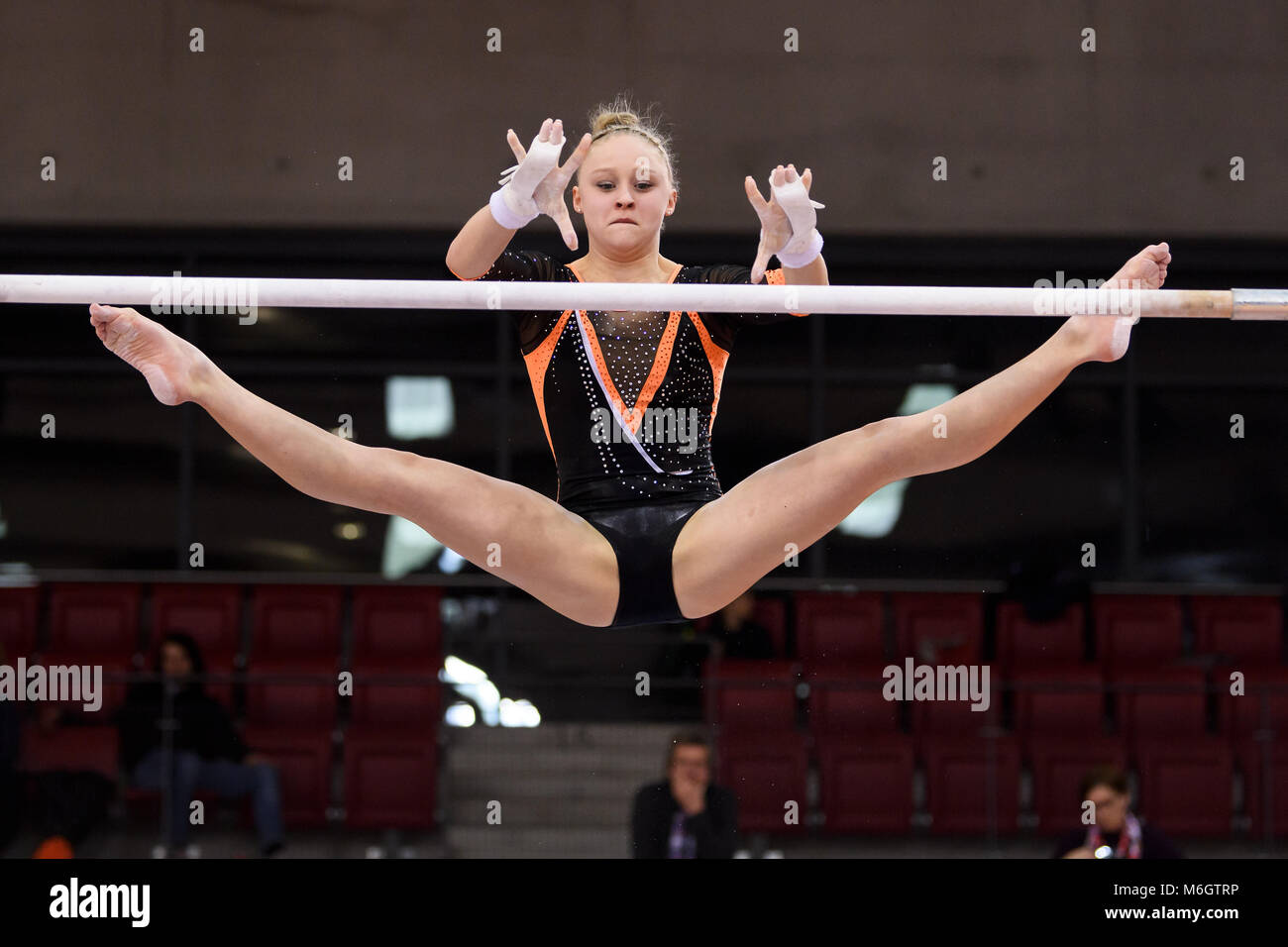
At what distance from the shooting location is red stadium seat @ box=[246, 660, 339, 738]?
5562mm

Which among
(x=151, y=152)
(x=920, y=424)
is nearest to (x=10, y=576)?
(x=151, y=152)

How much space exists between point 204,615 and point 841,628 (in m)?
2.90

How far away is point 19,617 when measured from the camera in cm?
619

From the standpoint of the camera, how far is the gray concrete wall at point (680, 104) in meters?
6.53

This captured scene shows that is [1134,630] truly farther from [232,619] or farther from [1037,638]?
[232,619]

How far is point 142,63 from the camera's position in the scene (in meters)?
6.54

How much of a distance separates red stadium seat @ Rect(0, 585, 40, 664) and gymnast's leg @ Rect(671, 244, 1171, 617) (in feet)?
14.3

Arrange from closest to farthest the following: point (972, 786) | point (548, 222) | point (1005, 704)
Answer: point (972, 786) < point (1005, 704) < point (548, 222)

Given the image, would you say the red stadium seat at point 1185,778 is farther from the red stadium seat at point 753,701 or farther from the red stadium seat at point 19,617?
the red stadium seat at point 19,617

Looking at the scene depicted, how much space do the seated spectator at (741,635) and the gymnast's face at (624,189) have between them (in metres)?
3.04

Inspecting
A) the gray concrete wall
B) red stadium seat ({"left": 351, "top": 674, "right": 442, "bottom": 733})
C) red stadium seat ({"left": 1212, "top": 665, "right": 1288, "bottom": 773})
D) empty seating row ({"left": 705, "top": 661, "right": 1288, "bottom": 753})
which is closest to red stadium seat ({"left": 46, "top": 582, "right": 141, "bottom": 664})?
red stadium seat ({"left": 351, "top": 674, "right": 442, "bottom": 733})

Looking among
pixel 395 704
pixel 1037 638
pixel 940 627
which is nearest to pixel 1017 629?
pixel 1037 638

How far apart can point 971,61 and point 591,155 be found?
13.5ft
